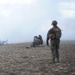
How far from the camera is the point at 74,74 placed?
1508cm

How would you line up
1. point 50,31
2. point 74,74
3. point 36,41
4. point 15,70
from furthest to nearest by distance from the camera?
1. point 36,41
2. point 50,31
3. point 15,70
4. point 74,74

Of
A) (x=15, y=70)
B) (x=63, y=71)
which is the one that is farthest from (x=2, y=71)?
(x=63, y=71)

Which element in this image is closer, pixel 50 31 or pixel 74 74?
pixel 74 74

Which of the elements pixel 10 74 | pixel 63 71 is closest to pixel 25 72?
pixel 10 74

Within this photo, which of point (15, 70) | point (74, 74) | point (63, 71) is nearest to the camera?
point (74, 74)

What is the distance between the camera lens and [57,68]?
1716 cm

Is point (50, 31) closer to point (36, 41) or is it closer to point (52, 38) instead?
point (52, 38)

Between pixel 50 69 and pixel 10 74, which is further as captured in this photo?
pixel 50 69

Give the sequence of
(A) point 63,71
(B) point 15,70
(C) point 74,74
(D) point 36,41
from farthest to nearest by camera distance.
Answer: (D) point 36,41, (B) point 15,70, (A) point 63,71, (C) point 74,74

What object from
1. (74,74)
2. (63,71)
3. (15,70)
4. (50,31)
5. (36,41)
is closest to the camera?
(74,74)

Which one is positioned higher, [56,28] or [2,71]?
[56,28]

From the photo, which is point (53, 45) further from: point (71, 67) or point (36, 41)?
point (36, 41)

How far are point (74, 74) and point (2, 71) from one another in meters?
3.91

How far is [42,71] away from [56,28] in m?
3.59
